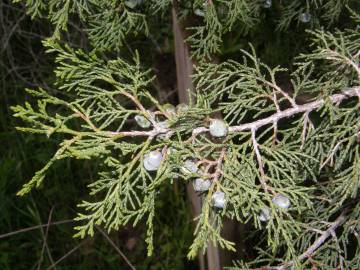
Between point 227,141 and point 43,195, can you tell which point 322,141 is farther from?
point 43,195

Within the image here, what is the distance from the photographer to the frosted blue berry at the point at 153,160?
3.64 feet

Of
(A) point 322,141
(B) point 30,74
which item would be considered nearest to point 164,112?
(A) point 322,141

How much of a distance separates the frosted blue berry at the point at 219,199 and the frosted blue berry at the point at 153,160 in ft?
0.48

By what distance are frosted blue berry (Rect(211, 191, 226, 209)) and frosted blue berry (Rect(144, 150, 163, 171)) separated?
0.14m

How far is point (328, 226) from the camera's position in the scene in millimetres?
1597

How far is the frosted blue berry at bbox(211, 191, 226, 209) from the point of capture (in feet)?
3.60

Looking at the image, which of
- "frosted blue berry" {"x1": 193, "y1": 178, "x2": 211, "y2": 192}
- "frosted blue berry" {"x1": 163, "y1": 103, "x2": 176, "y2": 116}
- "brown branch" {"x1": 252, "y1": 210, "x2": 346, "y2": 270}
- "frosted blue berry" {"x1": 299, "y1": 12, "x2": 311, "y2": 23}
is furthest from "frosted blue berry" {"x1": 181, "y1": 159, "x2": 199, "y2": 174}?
"frosted blue berry" {"x1": 299, "y1": 12, "x2": 311, "y2": 23}

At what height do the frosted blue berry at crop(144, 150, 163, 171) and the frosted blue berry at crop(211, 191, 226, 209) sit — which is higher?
the frosted blue berry at crop(144, 150, 163, 171)

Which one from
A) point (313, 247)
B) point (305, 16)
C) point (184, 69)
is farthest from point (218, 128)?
point (184, 69)

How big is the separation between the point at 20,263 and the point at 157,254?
0.82m

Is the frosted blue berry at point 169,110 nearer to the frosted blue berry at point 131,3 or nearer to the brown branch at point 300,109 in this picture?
the brown branch at point 300,109

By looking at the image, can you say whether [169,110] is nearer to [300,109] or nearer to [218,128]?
[218,128]

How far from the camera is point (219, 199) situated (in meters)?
1.10

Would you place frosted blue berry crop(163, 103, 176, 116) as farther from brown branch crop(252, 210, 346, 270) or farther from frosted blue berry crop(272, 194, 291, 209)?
brown branch crop(252, 210, 346, 270)
